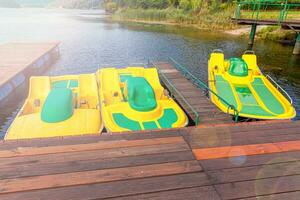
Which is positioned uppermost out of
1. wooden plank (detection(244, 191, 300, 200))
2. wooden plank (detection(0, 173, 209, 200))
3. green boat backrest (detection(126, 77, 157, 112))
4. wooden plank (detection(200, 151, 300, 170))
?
wooden plank (detection(200, 151, 300, 170))

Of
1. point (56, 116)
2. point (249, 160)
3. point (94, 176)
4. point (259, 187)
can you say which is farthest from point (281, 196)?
point (56, 116)

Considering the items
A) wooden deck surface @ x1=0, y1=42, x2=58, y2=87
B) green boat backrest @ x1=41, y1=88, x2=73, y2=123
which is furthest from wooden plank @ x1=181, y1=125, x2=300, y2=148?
wooden deck surface @ x1=0, y1=42, x2=58, y2=87

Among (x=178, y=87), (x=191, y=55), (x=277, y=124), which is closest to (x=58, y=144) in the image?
(x=277, y=124)

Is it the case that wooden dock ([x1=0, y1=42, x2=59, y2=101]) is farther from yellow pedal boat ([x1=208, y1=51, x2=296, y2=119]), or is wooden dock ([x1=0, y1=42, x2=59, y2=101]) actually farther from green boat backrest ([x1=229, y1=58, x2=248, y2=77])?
green boat backrest ([x1=229, y1=58, x2=248, y2=77])

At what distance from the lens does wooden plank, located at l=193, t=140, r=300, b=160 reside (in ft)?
14.4

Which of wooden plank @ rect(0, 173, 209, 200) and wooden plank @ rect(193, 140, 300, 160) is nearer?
wooden plank @ rect(0, 173, 209, 200)

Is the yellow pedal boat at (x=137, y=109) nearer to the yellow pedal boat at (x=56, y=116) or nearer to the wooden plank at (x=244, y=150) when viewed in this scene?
the yellow pedal boat at (x=56, y=116)

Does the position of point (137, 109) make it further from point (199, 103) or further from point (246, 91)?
point (246, 91)

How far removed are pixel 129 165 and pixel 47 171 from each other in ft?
4.33

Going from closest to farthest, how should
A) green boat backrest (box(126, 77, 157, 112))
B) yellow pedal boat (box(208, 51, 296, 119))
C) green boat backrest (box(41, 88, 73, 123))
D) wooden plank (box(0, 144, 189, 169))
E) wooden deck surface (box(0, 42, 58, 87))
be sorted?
1. wooden plank (box(0, 144, 189, 169))
2. green boat backrest (box(41, 88, 73, 123))
3. green boat backrest (box(126, 77, 157, 112))
4. yellow pedal boat (box(208, 51, 296, 119))
5. wooden deck surface (box(0, 42, 58, 87))

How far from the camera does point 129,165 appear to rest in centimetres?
402

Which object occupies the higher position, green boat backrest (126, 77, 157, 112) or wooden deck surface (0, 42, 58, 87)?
green boat backrest (126, 77, 157, 112)

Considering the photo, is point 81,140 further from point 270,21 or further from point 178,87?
point 270,21

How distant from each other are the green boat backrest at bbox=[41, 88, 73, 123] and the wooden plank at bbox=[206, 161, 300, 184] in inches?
234
